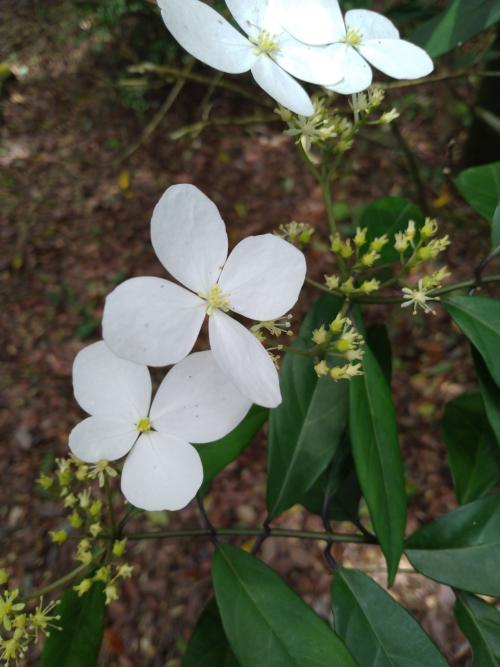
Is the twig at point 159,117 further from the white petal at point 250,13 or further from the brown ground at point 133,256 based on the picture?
the white petal at point 250,13

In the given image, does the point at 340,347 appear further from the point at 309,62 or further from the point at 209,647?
the point at 209,647

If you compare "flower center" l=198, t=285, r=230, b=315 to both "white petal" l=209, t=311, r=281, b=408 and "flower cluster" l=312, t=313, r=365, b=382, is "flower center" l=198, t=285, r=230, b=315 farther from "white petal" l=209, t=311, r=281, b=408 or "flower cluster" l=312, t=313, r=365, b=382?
"flower cluster" l=312, t=313, r=365, b=382

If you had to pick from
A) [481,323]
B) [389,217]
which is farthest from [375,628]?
[389,217]

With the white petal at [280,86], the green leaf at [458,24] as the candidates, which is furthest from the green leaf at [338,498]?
the green leaf at [458,24]

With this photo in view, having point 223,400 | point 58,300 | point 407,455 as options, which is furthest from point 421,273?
point 223,400

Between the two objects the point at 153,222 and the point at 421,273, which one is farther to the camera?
the point at 421,273

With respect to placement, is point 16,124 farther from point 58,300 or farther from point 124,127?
point 58,300
